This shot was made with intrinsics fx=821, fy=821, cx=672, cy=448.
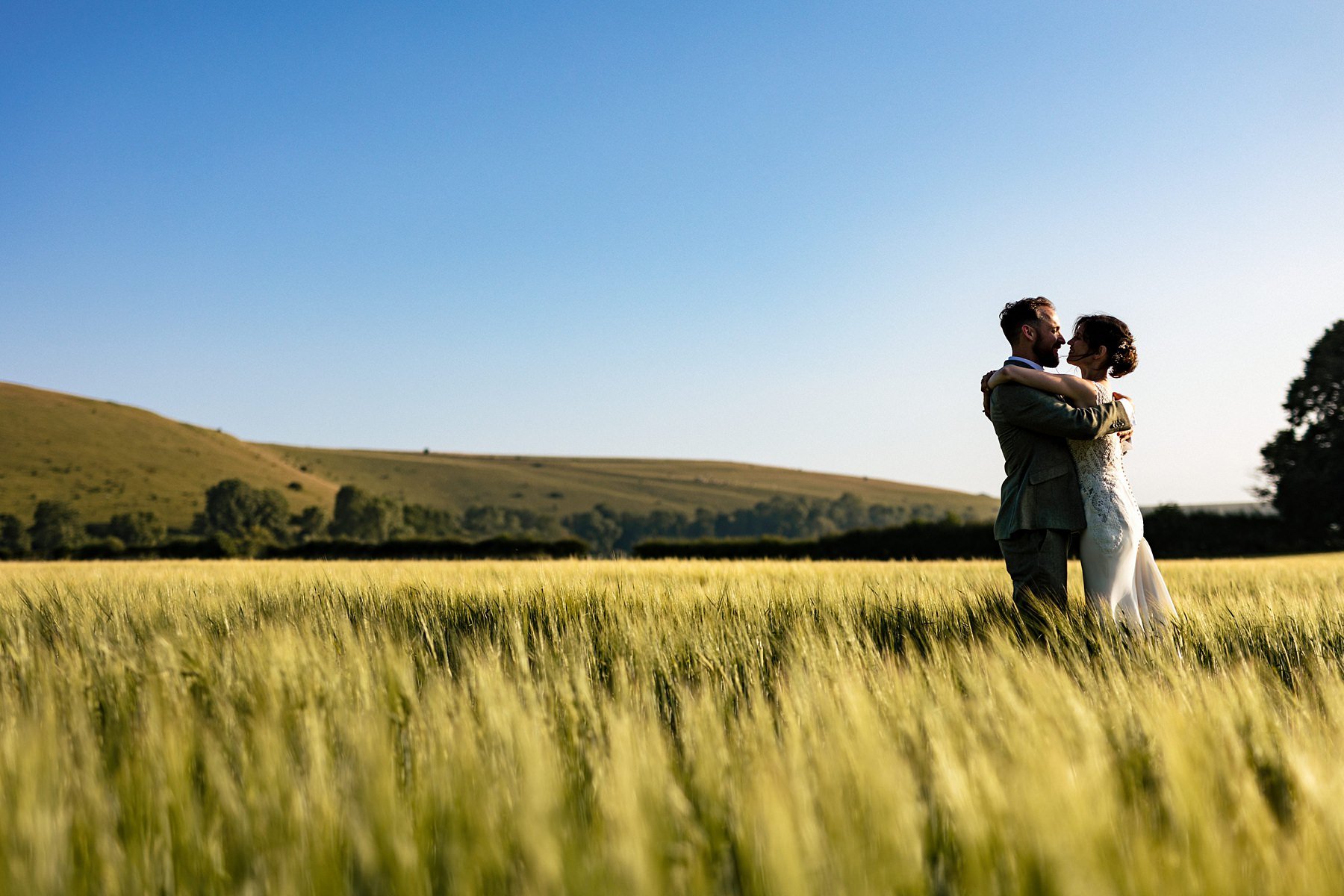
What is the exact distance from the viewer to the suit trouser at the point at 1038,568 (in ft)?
13.5

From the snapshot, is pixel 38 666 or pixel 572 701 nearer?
pixel 572 701

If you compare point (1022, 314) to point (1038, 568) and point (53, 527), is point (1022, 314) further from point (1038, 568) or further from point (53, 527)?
point (53, 527)

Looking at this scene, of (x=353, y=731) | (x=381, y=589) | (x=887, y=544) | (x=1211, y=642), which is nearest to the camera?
(x=353, y=731)

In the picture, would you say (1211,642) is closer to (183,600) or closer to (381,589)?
(381,589)

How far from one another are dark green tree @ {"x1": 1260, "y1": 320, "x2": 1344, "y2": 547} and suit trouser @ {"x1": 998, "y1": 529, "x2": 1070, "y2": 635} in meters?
36.5

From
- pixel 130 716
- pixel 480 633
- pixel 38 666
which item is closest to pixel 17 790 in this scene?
pixel 130 716

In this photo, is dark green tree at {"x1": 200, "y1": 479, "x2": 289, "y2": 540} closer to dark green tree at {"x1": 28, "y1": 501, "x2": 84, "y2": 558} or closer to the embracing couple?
dark green tree at {"x1": 28, "y1": 501, "x2": 84, "y2": 558}

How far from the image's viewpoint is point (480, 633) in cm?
387

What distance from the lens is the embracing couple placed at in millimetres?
4039

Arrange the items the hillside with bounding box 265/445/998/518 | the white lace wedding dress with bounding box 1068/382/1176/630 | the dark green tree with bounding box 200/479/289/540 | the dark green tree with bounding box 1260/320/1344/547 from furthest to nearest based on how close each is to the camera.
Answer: the hillside with bounding box 265/445/998/518 → the dark green tree with bounding box 200/479/289/540 → the dark green tree with bounding box 1260/320/1344/547 → the white lace wedding dress with bounding box 1068/382/1176/630

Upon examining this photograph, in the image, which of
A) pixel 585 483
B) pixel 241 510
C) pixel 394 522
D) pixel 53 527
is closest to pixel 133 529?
pixel 53 527

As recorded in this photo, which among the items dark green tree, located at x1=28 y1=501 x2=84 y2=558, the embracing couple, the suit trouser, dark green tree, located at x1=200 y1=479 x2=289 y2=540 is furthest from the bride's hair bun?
dark green tree, located at x1=28 y1=501 x2=84 y2=558

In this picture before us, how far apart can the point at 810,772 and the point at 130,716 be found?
6.19ft

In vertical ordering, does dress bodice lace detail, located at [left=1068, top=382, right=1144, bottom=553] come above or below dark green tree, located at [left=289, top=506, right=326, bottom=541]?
above
